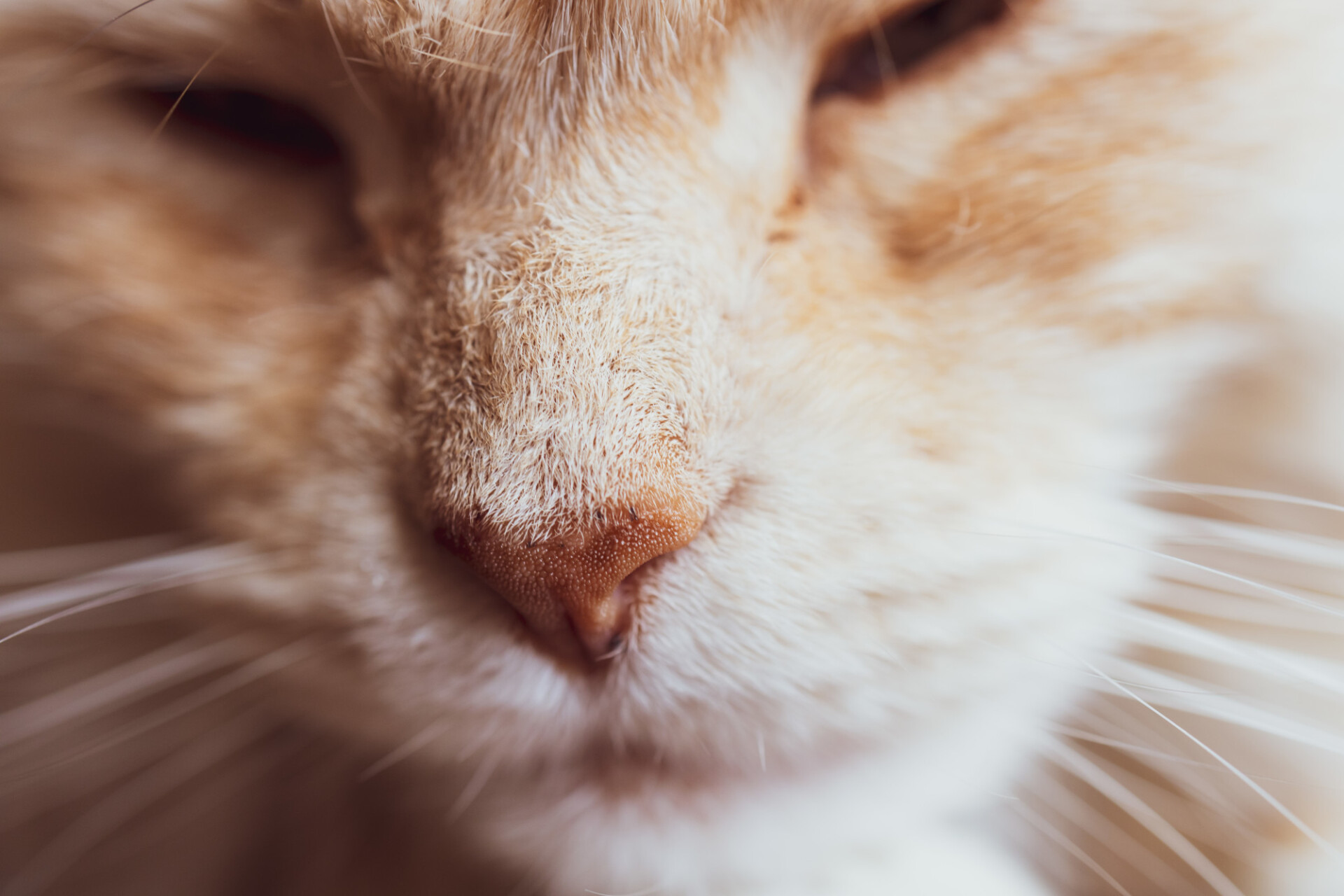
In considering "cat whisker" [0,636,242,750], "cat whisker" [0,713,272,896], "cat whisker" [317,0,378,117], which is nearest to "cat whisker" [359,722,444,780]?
"cat whisker" [0,636,242,750]

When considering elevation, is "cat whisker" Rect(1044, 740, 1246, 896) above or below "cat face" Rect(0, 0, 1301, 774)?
below

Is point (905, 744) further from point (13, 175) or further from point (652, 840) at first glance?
point (13, 175)

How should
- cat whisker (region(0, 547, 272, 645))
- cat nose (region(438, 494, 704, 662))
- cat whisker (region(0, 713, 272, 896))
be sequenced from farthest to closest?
cat whisker (region(0, 713, 272, 896)), cat whisker (region(0, 547, 272, 645)), cat nose (region(438, 494, 704, 662))

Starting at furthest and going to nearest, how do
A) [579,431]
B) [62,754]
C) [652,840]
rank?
1. [62,754]
2. [652,840]
3. [579,431]

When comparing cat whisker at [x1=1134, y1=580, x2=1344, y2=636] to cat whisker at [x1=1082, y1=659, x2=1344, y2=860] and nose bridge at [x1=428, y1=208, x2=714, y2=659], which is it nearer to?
cat whisker at [x1=1082, y1=659, x2=1344, y2=860]

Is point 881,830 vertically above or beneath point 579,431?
beneath

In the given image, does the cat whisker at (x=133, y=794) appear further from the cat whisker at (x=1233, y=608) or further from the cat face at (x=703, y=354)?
the cat whisker at (x=1233, y=608)

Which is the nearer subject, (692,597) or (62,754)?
(692,597)

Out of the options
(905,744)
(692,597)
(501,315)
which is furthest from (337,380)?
(905,744)

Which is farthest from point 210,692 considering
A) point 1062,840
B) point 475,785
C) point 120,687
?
point 1062,840
